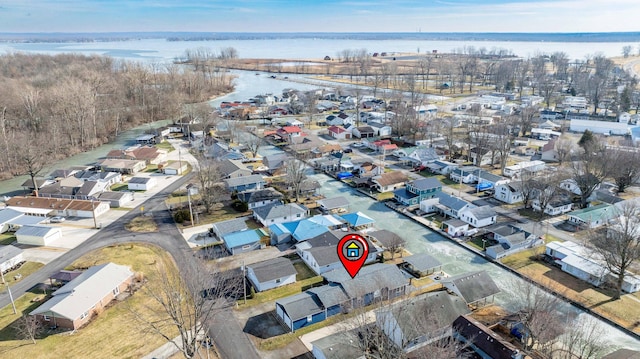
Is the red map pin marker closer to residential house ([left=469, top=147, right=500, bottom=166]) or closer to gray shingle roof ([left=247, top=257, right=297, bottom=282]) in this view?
gray shingle roof ([left=247, top=257, right=297, bottom=282])

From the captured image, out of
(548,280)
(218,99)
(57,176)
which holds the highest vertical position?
(218,99)

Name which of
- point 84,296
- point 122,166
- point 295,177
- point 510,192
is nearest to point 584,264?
point 510,192

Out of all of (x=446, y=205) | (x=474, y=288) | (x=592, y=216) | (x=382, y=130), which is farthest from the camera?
(x=382, y=130)

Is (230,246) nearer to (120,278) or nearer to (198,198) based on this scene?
(120,278)

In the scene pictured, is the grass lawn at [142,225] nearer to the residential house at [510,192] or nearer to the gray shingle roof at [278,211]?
the gray shingle roof at [278,211]

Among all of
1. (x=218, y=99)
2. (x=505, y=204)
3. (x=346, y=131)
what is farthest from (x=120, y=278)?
(x=218, y=99)

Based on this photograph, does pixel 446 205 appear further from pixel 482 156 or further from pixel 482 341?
pixel 482 341
